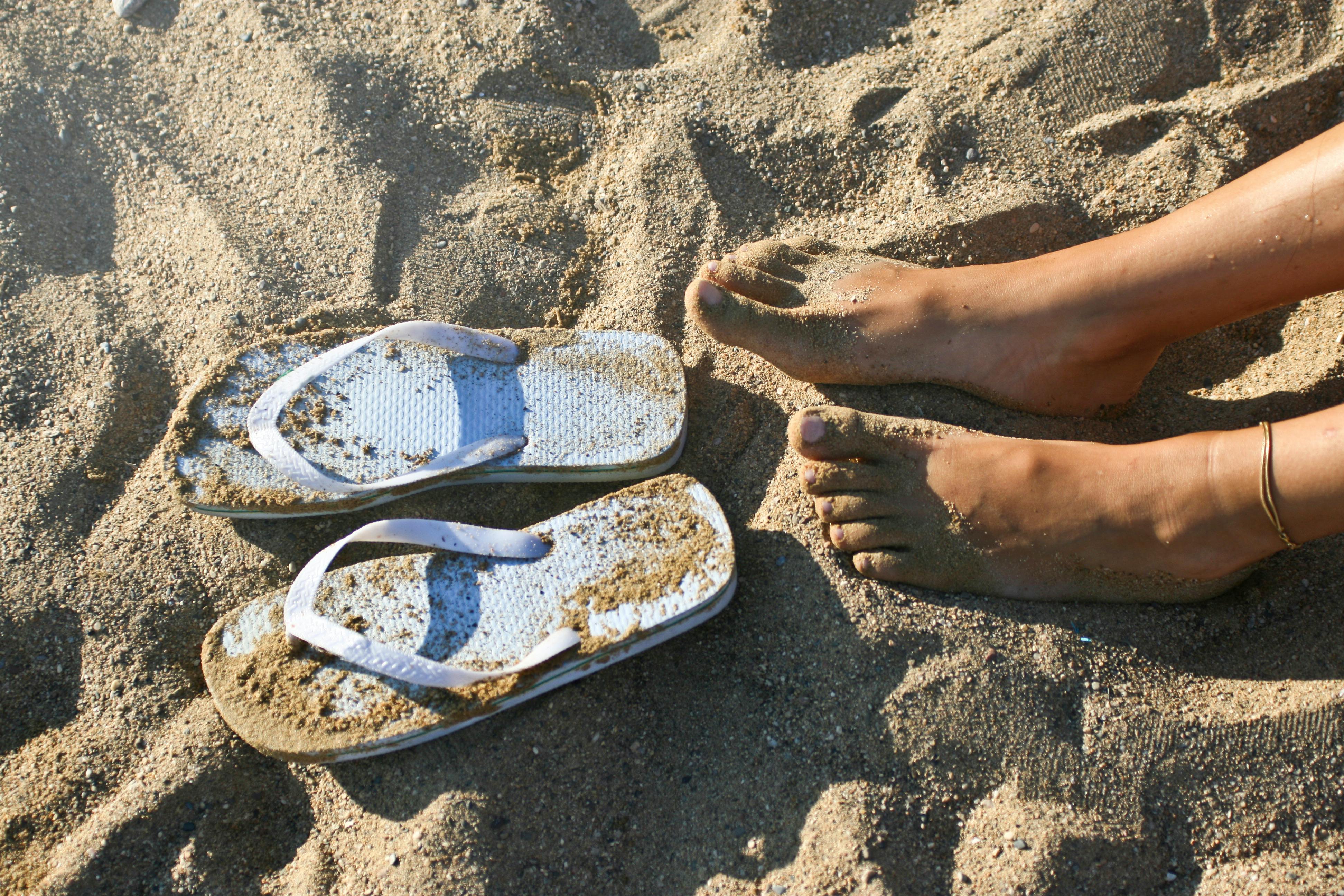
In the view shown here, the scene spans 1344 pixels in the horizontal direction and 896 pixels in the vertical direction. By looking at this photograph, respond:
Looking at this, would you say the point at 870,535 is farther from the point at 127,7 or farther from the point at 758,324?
the point at 127,7

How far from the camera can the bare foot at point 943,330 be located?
1434 mm

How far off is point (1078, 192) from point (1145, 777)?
3.47 feet

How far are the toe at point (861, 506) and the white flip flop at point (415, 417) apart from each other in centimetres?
28

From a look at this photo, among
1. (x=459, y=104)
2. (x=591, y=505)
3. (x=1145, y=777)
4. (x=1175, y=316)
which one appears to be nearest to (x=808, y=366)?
(x=591, y=505)

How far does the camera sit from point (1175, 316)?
1.36 m

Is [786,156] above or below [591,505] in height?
above

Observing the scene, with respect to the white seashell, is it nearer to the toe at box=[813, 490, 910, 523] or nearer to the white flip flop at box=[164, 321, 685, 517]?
the white flip flop at box=[164, 321, 685, 517]

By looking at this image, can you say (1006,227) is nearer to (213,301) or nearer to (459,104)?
(459,104)

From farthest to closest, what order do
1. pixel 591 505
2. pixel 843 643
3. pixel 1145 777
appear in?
pixel 591 505
pixel 843 643
pixel 1145 777

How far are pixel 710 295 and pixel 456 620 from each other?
0.71 meters

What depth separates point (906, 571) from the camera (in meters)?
1.33

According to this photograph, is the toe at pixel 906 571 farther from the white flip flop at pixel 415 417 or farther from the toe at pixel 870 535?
the white flip flop at pixel 415 417

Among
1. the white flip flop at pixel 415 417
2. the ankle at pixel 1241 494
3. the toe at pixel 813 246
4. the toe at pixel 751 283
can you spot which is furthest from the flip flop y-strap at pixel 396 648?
the ankle at pixel 1241 494

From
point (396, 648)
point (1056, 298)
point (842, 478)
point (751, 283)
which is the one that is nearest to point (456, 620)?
point (396, 648)
